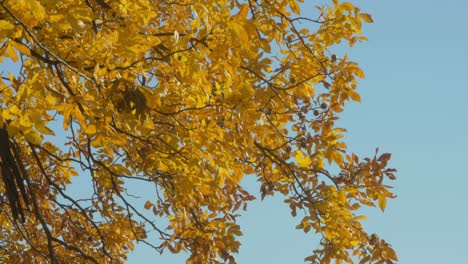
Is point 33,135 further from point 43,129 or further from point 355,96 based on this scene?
point 355,96

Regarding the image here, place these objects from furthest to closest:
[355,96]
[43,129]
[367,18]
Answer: [355,96] → [367,18] → [43,129]

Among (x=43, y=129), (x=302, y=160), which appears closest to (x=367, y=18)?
(x=302, y=160)

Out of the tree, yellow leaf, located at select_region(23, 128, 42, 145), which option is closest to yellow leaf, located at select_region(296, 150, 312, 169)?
the tree

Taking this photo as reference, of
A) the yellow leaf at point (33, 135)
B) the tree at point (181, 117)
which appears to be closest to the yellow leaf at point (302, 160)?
the tree at point (181, 117)

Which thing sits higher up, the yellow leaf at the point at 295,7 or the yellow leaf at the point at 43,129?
the yellow leaf at the point at 295,7

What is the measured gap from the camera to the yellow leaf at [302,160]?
6.04m

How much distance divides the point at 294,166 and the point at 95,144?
231cm

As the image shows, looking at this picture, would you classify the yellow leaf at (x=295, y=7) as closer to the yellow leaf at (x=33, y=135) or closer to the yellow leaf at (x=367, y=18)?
the yellow leaf at (x=367, y=18)

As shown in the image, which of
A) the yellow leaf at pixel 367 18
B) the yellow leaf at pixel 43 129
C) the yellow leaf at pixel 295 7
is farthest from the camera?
the yellow leaf at pixel 295 7

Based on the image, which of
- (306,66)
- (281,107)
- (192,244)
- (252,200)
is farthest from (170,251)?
(306,66)

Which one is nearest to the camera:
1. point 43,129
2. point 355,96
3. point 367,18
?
point 43,129

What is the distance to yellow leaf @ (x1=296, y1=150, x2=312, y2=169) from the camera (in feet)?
19.8

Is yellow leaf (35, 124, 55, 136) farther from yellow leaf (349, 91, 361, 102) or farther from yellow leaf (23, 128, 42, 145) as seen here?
yellow leaf (349, 91, 361, 102)

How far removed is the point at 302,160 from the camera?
6090 mm
